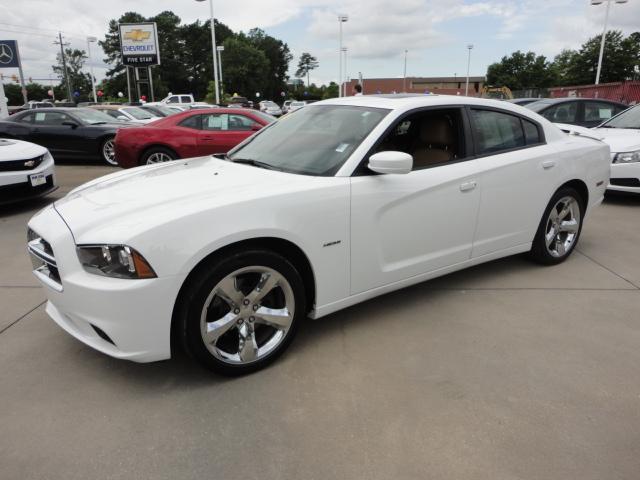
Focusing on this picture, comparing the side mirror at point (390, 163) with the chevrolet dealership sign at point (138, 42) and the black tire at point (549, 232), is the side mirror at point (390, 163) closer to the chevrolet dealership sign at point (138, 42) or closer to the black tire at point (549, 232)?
the black tire at point (549, 232)

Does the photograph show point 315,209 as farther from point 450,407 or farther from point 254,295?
point 450,407

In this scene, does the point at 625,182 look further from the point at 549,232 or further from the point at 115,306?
the point at 115,306

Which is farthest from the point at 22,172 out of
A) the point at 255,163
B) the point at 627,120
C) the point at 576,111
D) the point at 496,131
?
the point at 576,111

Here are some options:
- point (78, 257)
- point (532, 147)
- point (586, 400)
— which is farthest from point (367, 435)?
point (532, 147)

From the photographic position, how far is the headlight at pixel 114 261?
2273 millimetres

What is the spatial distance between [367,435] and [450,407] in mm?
491

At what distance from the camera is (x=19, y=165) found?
633 cm

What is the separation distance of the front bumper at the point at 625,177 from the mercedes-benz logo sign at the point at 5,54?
1910 cm

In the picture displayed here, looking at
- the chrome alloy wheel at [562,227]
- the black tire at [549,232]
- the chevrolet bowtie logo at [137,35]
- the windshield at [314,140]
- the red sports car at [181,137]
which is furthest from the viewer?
the chevrolet bowtie logo at [137,35]

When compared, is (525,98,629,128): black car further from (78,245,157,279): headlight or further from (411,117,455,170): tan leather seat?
(78,245,157,279): headlight

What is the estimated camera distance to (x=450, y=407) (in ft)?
8.08

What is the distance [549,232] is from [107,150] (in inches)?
402

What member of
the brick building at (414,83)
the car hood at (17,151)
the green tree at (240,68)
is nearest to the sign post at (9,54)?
the car hood at (17,151)

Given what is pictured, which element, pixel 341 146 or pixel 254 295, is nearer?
pixel 254 295
